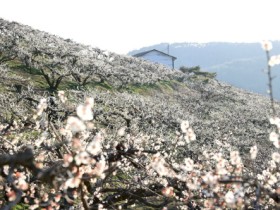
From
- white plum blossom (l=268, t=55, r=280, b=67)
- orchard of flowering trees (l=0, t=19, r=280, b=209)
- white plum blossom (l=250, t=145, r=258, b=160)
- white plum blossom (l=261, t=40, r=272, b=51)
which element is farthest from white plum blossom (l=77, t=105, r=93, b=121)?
white plum blossom (l=250, t=145, r=258, b=160)

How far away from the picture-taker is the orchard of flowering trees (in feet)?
37.3

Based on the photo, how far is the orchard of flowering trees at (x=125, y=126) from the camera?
1138cm

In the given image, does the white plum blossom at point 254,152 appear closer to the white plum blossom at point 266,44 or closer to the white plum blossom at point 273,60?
the white plum blossom at point 273,60

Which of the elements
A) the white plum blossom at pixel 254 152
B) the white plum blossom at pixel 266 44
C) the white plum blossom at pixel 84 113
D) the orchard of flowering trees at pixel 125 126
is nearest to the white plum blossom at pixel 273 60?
the orchard of flowering trees at pixel 125 126

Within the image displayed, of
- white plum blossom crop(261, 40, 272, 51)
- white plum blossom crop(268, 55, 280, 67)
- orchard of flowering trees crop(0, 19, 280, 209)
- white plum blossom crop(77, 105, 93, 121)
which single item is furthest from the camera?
orchard of flowering trees crop(0, 19, 280, 209)

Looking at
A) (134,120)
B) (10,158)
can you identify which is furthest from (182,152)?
(10,158)

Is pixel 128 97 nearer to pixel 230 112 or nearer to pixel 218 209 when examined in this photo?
pixel 230 112

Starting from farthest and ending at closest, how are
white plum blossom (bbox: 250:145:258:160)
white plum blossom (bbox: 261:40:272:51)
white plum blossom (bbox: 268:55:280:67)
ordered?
white plum blossom (bbox: 250:145:258:160) < white plum blossom (bbox: 261:40:272:51) < white plum blossom (bbox: 268:55:280:67)

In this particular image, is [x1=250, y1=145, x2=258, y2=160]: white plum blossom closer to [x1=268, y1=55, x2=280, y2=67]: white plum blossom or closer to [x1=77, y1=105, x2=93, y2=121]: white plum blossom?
[x1=268, y1=55, x2=280, y2=67]: white plum blossom

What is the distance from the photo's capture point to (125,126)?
64.9ft

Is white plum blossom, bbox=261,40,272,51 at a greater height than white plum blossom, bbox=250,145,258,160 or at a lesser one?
greater

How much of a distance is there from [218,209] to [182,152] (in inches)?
671

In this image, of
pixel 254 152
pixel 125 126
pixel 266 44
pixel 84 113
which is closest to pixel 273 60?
pixel 266 44

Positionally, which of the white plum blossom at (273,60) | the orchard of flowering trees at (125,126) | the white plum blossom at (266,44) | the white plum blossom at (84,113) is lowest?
the orchard of flowering trees at (125,126)
